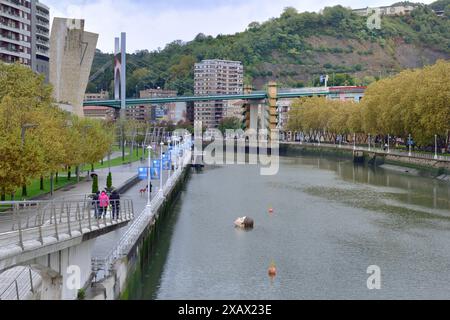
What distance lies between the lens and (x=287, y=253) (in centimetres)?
2783

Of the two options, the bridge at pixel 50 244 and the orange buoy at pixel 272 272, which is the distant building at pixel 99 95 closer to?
the orange buoy at pixel 272 272

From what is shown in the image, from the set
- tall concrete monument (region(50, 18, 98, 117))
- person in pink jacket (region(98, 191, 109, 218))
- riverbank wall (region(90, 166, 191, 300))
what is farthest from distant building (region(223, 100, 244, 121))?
person in pink jacket (region(98, 191, 109, 218))

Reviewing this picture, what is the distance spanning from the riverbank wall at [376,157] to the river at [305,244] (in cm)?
644

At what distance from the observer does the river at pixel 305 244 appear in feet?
74.0

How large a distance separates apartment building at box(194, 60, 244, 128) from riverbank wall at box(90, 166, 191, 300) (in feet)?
476

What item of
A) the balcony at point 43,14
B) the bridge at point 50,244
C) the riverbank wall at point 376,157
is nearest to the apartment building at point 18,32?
the balcony at point 43,14

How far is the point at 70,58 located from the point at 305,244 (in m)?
57.1

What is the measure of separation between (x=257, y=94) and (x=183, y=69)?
4068 cm

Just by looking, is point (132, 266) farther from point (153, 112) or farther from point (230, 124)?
point (153, 112)

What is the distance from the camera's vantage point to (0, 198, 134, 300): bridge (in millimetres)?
13855

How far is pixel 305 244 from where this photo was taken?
97.9 feet

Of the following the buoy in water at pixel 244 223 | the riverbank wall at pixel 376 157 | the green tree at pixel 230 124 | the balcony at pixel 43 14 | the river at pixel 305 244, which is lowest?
the river at pixel 305 244
